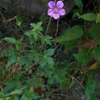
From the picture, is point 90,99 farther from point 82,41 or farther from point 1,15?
point 1,15

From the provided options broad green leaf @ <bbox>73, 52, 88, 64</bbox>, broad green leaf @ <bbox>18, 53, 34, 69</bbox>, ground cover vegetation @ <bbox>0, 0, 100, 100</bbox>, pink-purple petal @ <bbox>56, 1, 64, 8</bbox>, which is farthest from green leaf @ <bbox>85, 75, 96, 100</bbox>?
pink-purple petal @ <bbox>56, 1, 64, 8</bbox>

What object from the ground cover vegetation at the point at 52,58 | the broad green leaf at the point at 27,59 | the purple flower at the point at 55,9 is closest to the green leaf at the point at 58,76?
the ground cover vegetation at the point at 52,58

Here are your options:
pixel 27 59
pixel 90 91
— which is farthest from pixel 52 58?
pixel 90 91

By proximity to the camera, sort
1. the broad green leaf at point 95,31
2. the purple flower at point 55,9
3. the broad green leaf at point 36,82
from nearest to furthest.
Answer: the purple flower at point 55,9 → the broad green leaf at point 36,82 → the broad green leaf at point 95,31

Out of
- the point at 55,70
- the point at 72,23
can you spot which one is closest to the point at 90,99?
the point at 55,70

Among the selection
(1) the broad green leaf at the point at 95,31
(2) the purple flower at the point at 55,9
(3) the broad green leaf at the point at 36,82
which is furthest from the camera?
(1) the broad green leaf at the point at 95,31

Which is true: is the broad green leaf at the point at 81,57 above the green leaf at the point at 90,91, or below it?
above

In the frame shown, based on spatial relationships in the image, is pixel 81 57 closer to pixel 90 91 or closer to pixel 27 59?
pixel 90 91

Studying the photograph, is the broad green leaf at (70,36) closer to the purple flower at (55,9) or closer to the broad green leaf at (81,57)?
Answer: the broad green leaf at (81,57)

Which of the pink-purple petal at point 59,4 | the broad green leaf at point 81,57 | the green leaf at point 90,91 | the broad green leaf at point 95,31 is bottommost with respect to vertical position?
the green leaf at point 90,91
